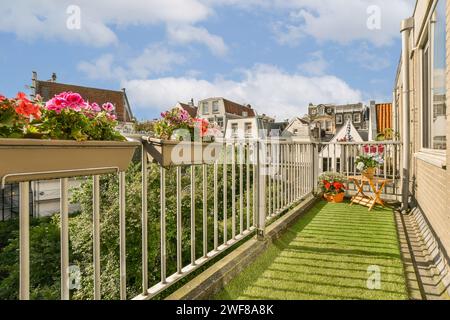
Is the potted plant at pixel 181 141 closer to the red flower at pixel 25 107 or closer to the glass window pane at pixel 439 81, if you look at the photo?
the red flower at pixel 25 107

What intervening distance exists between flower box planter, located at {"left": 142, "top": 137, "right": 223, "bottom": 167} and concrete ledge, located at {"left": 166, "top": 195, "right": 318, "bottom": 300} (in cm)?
78

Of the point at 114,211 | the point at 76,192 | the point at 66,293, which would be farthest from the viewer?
the point at 76,192

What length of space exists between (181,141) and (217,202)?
1266 mm

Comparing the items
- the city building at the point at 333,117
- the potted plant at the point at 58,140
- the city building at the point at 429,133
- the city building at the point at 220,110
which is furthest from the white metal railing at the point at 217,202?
the city building at the point at 333,117

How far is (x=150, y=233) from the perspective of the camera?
5297 mm

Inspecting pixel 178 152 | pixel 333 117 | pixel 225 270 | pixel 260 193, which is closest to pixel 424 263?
pixel 260 193

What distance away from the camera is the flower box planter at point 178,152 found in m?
1.47

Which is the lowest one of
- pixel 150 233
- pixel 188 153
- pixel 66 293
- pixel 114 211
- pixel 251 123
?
pixel 150 233

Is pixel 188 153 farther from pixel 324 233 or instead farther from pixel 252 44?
pixel 252 44

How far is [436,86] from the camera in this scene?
307 cm

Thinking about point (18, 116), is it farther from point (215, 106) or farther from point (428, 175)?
point (215, 106)

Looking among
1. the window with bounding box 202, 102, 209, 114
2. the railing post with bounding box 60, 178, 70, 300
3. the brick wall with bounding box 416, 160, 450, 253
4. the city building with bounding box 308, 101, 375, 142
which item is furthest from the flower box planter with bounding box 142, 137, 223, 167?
the city building with bounding box 308, 101, 375, 142
